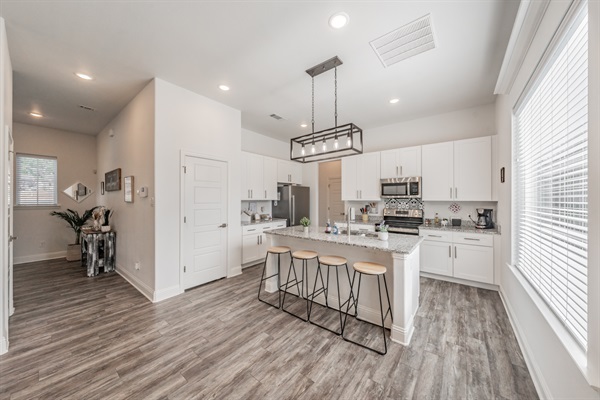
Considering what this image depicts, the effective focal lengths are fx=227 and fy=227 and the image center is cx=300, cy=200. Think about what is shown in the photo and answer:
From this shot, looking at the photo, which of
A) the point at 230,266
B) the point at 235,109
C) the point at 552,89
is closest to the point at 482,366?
the point at 552,89

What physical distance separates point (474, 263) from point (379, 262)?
2.05 m

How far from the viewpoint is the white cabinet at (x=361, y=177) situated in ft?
15.5

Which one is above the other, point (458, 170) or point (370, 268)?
point (458, 170)

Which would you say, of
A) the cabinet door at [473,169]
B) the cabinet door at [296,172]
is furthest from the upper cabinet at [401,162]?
the cabinet door at [296,172]

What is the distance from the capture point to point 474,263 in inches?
136

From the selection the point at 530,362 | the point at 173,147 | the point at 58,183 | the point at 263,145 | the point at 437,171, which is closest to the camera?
the point at 530,362

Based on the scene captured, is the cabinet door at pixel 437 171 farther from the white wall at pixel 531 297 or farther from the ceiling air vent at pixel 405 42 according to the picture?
the ceiling air vent at pixel 405 42

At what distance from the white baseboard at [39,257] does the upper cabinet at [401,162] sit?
757cm

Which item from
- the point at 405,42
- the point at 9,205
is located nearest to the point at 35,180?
the point at 9,205

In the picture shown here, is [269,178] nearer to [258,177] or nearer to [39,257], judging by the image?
[258,177]

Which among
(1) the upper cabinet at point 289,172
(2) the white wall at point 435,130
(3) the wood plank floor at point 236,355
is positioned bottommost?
(3) the wood plank floor at point 236,355

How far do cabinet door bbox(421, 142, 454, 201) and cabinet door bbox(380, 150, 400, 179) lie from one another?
1.54ft

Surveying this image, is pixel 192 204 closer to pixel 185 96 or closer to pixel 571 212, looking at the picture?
pixel 185 96

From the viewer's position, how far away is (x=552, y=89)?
1.62 m
